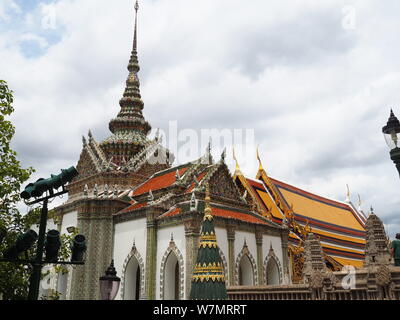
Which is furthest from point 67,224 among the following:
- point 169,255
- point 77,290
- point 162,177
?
point 169,255

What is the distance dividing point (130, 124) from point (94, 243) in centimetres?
1148

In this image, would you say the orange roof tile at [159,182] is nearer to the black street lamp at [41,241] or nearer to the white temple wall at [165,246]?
the white temple wall at [165,246]

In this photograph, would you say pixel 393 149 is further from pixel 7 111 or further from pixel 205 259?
pixel 7 111

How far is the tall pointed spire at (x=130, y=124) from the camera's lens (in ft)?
88.5

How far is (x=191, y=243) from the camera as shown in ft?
52.5

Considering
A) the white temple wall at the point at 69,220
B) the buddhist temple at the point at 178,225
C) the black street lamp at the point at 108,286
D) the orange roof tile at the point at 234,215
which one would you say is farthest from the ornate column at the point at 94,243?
the black street lamp at the point at 108,286

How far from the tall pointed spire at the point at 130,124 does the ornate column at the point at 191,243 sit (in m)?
12.0

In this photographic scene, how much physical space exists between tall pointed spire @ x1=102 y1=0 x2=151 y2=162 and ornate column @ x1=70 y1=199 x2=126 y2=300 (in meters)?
7.00

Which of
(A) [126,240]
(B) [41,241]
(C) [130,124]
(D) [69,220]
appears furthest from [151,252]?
(C) [130,124]

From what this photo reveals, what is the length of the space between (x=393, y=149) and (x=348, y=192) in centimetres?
3259

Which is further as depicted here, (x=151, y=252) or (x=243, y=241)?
(x=243, y=241)

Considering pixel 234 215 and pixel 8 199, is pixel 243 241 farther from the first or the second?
pixel 8 199

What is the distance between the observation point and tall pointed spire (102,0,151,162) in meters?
27.0

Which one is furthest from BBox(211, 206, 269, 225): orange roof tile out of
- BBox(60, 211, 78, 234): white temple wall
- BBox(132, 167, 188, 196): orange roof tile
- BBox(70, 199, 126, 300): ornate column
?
→ BBox(60, 211, 78, 234): white temple wall
